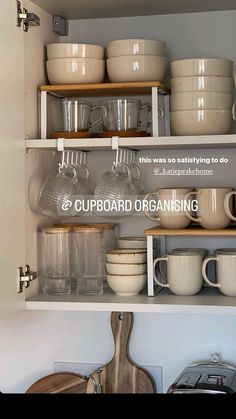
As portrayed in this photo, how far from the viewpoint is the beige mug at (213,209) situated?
3.65ft

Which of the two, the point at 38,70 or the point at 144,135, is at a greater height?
the point at 38,70

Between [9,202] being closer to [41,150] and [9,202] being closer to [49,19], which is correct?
[41,150]

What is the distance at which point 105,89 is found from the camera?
3.78 ft

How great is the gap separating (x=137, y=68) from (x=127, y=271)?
0.37 metres

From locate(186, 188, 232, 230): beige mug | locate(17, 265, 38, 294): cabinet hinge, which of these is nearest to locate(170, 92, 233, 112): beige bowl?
locate(186, 188, 232, 230): beige mug

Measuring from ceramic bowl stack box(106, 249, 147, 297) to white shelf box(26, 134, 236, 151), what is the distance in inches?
7.9

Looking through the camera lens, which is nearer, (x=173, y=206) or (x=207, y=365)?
(x=173, y=206)

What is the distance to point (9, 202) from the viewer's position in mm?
1067

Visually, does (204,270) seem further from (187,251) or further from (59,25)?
(59,25)

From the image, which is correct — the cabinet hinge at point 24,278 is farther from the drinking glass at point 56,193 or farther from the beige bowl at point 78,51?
the beige bowl at point 78,51

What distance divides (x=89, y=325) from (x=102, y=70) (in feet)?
1.83

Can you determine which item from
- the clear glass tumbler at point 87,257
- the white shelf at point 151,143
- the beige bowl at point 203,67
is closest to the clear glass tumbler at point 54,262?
the clear glass tumbler at point 87,257

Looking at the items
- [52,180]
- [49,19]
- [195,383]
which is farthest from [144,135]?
[195,383]

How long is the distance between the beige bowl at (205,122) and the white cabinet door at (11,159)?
296 mm
